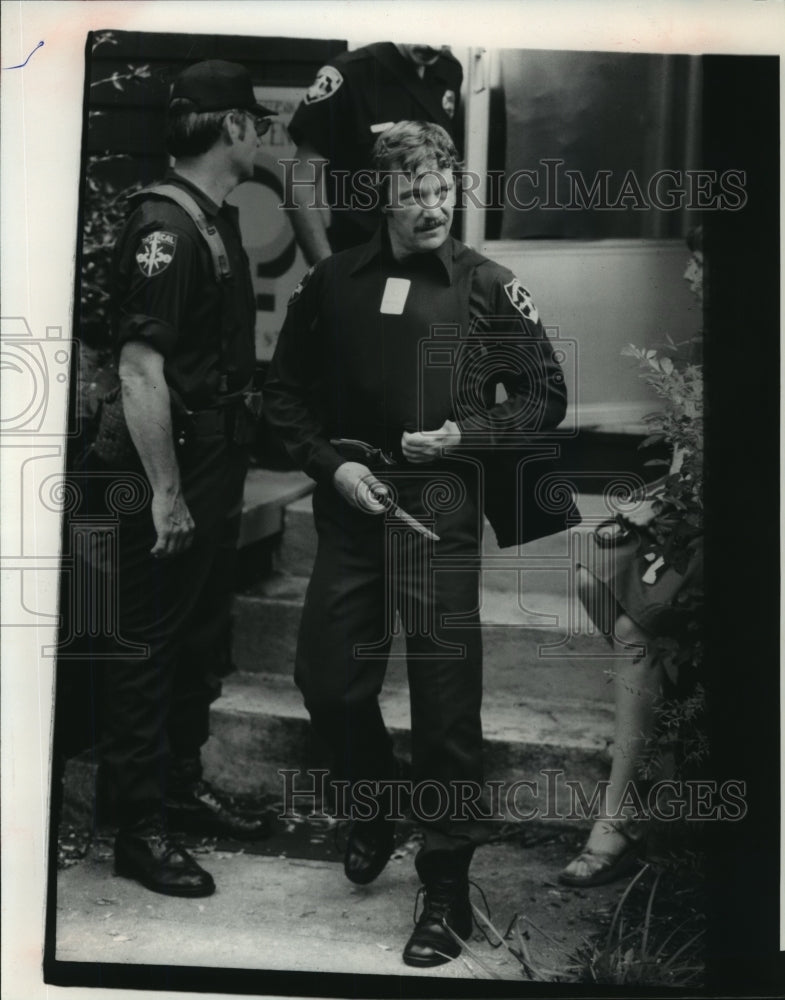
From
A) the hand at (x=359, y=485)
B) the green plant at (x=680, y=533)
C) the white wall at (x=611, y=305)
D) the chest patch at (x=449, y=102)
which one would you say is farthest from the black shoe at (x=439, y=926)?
the chest patch at (x=449, y=102)

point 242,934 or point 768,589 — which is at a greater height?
point 768,589

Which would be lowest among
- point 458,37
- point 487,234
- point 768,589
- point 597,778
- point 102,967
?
A: point 102,967

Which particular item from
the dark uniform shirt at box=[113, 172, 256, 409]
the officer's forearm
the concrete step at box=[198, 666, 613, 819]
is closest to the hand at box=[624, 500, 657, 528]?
the concrete step at box=[198, 666, 613, 819]

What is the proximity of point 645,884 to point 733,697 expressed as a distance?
64 cm

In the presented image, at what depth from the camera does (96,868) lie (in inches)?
154

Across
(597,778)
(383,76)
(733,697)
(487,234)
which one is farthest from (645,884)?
(383,76)

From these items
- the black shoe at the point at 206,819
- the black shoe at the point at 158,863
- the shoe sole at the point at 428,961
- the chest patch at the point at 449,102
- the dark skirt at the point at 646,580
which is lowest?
the shoe sole at the point at 428,961

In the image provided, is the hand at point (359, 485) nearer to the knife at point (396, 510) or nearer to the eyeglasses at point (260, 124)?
the knife at point (396, 510)

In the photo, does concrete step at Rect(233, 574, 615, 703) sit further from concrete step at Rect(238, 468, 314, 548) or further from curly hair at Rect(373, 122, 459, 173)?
curly hair at Rect(373, 122, 459, 173)

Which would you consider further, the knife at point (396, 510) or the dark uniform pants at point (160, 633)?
the dark uniform pants at point (160, 633)

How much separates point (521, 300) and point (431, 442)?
0.51m

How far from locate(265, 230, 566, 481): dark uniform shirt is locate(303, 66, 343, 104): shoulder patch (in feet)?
1.57

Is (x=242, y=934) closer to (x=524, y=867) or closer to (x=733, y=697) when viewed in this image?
(x=524, y=867)

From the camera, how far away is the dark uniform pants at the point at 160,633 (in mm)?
3852
